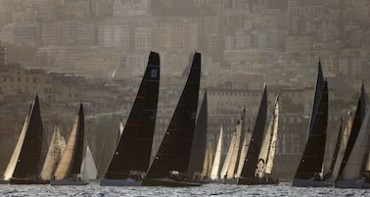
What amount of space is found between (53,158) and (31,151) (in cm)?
779

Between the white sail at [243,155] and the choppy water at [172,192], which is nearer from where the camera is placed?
the choppy water at [172,192]

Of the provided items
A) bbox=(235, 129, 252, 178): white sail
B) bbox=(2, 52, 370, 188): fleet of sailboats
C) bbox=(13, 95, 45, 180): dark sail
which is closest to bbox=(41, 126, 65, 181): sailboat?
bbox=(2, 52, 370, 188): fleet of sailboats

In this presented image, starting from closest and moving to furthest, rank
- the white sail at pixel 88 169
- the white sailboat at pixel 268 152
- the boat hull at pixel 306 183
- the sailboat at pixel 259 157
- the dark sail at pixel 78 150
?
the boat hull at pixel 306 183 < the dark sail at pixel 78 150 < the sailboat at pixel 259 157 < the white sailboat at pixel 268 152 < the white sail at pixel 88 169

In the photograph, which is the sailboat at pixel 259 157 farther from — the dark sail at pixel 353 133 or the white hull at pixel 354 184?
the white hull at pixel 354 184

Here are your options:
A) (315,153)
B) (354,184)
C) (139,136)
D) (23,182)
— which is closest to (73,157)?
(23,182)

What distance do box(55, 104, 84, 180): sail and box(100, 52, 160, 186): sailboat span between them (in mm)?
14158

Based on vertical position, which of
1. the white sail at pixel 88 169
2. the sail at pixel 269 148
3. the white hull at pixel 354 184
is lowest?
the white hull at pixel 354 184

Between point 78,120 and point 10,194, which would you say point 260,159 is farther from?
point 10,194

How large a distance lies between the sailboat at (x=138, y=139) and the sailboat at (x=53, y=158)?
1848 cm

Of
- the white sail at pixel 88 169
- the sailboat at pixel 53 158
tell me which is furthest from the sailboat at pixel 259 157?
the sailboat at pixel 53 158

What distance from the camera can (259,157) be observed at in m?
112

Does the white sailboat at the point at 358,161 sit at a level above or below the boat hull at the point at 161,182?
above

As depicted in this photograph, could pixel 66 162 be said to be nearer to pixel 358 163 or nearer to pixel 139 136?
pixel 139 136

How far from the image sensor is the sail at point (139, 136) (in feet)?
309
